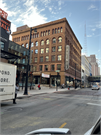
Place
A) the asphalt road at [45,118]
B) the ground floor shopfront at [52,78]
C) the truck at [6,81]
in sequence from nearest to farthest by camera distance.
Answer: the asphalt road at [45,118] → the truck at [6,81] → the ground floor shopfront at [52,78]

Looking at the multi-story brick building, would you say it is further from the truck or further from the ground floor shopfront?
the truck

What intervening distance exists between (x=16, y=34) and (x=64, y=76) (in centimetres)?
3404

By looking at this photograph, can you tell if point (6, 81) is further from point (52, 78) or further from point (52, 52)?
point (52, 52)

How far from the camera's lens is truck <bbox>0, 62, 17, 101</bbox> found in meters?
8.55

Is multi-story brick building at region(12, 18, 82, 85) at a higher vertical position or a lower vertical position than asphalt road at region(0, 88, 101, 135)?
higher

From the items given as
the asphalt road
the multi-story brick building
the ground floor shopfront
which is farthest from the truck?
the multi-story brick building

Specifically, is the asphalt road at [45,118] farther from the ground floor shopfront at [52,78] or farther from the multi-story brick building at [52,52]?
the multi-story brick building at [52,52]

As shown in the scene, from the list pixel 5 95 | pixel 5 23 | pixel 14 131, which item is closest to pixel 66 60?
pixel 5 23

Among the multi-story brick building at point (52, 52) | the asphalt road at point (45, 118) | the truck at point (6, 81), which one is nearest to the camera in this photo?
the asphalt road at point (45, 118)

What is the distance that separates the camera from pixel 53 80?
1746 inches

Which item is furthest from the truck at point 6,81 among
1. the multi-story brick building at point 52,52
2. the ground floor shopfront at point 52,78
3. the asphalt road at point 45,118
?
the multi-story brick building at point 52,52

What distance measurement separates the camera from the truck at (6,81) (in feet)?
28.0

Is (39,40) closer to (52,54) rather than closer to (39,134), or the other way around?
(52,54)

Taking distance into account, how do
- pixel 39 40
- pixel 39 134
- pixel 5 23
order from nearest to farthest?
pixel 39 134
pixel 5 23
pixel 39 40
